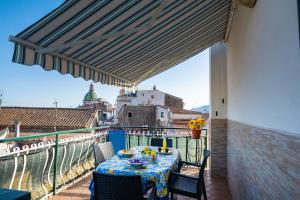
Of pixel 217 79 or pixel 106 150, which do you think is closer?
pixel 106 150

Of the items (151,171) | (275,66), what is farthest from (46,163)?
(275,66)

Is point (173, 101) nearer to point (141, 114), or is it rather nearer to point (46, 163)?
point (141, 114)

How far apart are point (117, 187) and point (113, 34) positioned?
1836 mm

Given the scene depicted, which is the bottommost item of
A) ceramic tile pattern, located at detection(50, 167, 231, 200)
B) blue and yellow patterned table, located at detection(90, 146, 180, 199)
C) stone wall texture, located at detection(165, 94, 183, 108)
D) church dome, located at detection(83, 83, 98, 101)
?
ceramic tile pattern, located at detection(50, 167, 231, 200)

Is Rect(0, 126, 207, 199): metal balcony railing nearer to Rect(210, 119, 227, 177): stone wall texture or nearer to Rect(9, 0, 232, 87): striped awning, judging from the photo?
Rect(9, 0, 232, 87): striped awning

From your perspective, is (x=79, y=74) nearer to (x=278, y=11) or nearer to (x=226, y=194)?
(x=278, y=11)

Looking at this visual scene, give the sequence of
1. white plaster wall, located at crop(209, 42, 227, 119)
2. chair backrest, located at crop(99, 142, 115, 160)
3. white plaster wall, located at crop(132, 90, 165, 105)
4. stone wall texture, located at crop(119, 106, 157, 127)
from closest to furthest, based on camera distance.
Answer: chair backrest, located at crop(99, 142, 115, 160) → white plaster wall, located at crop(209, 42, 227, 119) → stone wall texture, located at crop(119, 106, 157, 127) → white plaster wall, located at crop(132, 90, 165, 105)

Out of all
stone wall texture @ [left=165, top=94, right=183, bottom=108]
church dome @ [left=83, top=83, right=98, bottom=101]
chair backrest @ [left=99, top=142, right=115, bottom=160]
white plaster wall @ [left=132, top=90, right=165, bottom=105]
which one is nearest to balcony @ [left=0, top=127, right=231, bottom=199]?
chair backrest @ [left=99, top=142, right=115, bottom=160]

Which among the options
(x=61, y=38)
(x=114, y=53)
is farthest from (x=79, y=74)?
(x=61, y=38)

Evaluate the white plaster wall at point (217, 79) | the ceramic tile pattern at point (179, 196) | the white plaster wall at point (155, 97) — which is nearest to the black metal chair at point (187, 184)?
the ceramic tile pattern at point (179, 196)

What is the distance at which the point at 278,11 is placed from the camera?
1736 mm

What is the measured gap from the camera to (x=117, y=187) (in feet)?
8.00

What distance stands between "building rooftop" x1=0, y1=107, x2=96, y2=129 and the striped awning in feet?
82.3

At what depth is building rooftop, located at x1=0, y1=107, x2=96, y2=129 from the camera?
29.5m
